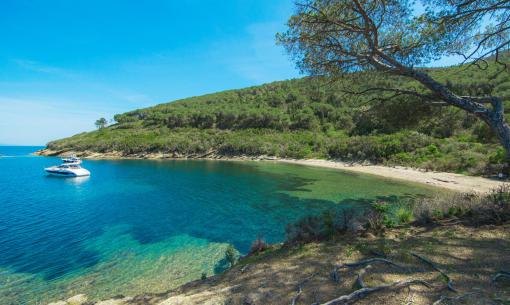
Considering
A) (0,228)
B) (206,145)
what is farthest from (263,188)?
(206,145)

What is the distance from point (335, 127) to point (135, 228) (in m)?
65.7

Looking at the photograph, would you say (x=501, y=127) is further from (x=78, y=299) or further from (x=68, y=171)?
(x=68, y=171)

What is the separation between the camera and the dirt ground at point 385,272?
3537mm

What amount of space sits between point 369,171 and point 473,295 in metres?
36.3

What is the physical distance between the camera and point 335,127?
2739 inches

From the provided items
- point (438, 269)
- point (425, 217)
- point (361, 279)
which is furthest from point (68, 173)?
point (438, 269)

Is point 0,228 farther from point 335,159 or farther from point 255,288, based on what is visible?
point 335,159

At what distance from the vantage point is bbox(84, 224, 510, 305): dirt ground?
11.6ft

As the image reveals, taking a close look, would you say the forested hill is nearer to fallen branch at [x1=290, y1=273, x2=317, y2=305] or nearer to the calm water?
fallen branch at [x1=290, y1=273, x2=317, y2=305]

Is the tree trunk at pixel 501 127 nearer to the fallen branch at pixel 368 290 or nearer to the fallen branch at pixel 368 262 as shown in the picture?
the fallen branch at pixel 368 262

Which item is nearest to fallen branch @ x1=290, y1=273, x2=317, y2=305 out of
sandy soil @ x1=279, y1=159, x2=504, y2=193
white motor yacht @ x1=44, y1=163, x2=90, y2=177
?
sandy soil @ x1=279, y1=159, x2=504, y2=193

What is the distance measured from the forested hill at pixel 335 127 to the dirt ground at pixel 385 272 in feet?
17.4

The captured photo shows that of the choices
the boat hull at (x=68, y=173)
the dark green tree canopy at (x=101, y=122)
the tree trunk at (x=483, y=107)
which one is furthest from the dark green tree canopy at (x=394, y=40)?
the dark green tree canopy at (x=101, y=122)

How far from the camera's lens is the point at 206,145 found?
225 feet
